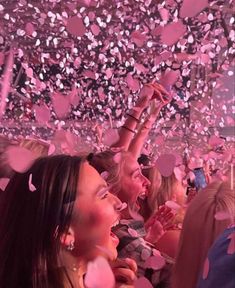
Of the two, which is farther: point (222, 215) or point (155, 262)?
point (155, 262)

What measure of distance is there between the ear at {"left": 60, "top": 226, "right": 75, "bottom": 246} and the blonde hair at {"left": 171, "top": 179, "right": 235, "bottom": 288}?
23 cm

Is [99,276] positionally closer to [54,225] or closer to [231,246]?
[54,225]

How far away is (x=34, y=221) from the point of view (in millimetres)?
1193

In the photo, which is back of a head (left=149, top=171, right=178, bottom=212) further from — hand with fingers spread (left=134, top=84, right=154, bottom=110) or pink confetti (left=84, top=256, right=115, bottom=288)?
pink confetti (left=84, top=256, right=115, bottom=288)

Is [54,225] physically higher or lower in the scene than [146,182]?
lower

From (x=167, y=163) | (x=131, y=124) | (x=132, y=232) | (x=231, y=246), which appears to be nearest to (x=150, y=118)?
(x=131, y=124)

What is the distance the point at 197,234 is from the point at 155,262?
1.38 feet

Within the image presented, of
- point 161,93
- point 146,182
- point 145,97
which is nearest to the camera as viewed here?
point 161,93

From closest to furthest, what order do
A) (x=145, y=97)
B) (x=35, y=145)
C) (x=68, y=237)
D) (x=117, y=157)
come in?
(x=68, y=237) < (x=35, y=145) < (x=145, y=97) < (x=117, y=157)

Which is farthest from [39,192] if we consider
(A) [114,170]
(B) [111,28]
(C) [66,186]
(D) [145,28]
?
(B) [111,28]

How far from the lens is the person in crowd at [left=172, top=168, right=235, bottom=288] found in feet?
3.91

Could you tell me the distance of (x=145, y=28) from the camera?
3.99 m

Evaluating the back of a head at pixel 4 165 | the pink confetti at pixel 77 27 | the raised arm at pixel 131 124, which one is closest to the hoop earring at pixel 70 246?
the back of a head at pixel 4 165

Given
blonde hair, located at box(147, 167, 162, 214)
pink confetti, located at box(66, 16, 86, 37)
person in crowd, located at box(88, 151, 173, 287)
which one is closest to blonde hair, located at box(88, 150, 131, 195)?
person in crowd, located at box(88, 151, 173, 287)
